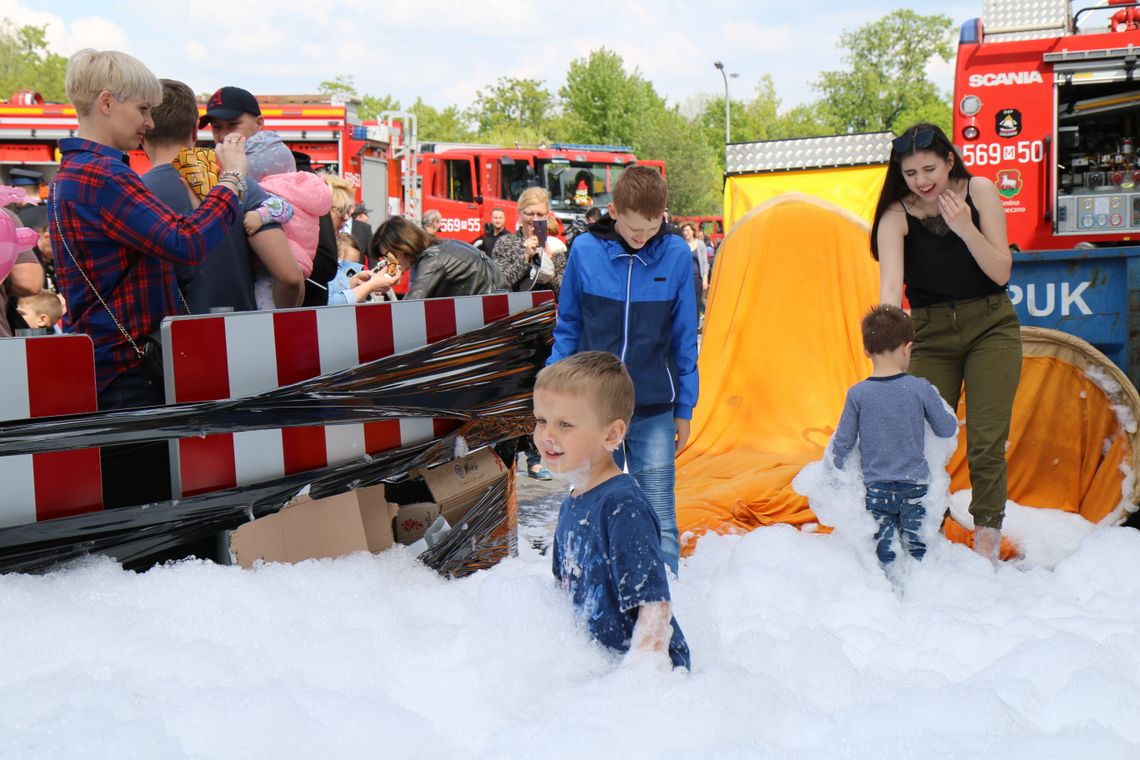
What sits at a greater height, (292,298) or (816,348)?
(292,298)

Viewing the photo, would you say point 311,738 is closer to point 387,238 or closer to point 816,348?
point 387,238

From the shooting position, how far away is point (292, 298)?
3.98 m

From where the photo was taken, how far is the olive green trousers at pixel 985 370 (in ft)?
15.3

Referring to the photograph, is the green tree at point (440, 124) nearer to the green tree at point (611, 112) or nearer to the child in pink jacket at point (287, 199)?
the green tree at point (611, 112)

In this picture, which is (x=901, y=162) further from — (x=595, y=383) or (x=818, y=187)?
(x=818, y=187)

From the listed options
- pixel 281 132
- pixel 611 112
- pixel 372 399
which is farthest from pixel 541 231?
pixel 611 112

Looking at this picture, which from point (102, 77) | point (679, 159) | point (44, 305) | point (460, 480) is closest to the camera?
point (102, 77)

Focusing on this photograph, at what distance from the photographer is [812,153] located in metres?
7.51

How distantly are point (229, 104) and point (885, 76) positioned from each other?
65085mm

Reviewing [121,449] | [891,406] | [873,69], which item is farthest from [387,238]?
[873,69]

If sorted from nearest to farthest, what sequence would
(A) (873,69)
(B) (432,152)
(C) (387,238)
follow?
(C) (387,238) < (B) (432,152) < (A) (873,69)

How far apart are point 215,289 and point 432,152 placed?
20688mm

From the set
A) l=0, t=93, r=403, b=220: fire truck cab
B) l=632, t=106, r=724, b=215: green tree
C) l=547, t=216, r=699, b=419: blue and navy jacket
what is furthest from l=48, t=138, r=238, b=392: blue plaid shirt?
l=632, t=106, r=724, b=215: green tree

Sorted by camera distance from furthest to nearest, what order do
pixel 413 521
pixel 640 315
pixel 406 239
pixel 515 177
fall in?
pixel 515 177 < pixel 406 239 < pixel 640 315 < pixel 413 521
